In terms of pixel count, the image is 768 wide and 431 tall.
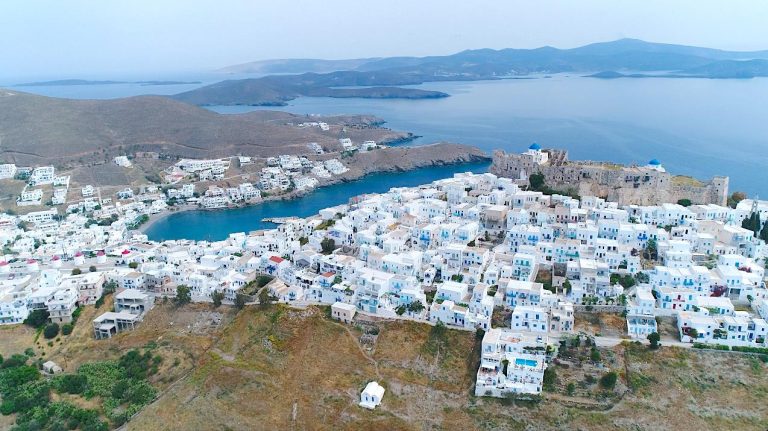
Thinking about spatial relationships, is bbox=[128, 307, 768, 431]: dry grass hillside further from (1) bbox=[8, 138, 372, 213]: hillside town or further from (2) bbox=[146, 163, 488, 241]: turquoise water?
(1) bbox=[8, 138, 372, 213]: hillside town

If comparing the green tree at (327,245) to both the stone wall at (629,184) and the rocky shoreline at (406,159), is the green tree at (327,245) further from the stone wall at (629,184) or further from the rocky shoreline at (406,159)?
the rocky shoreline at (406,159)

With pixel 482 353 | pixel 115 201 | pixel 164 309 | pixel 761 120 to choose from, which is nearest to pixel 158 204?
pixel 115 201

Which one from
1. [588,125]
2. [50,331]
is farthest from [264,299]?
[588,125]

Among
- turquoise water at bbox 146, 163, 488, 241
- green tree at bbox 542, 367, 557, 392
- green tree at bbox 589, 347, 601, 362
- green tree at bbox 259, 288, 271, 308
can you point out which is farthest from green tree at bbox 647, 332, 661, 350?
turquoise water at bbox 146, 163, 488, 241

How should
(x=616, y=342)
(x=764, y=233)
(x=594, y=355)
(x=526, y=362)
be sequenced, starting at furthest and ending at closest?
(x=764, y=233) → (x=616, y=342) → (x=594, y=355) → (x=526, y=362)

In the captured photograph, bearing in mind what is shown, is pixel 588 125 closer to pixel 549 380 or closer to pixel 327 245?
pixel 327 245
